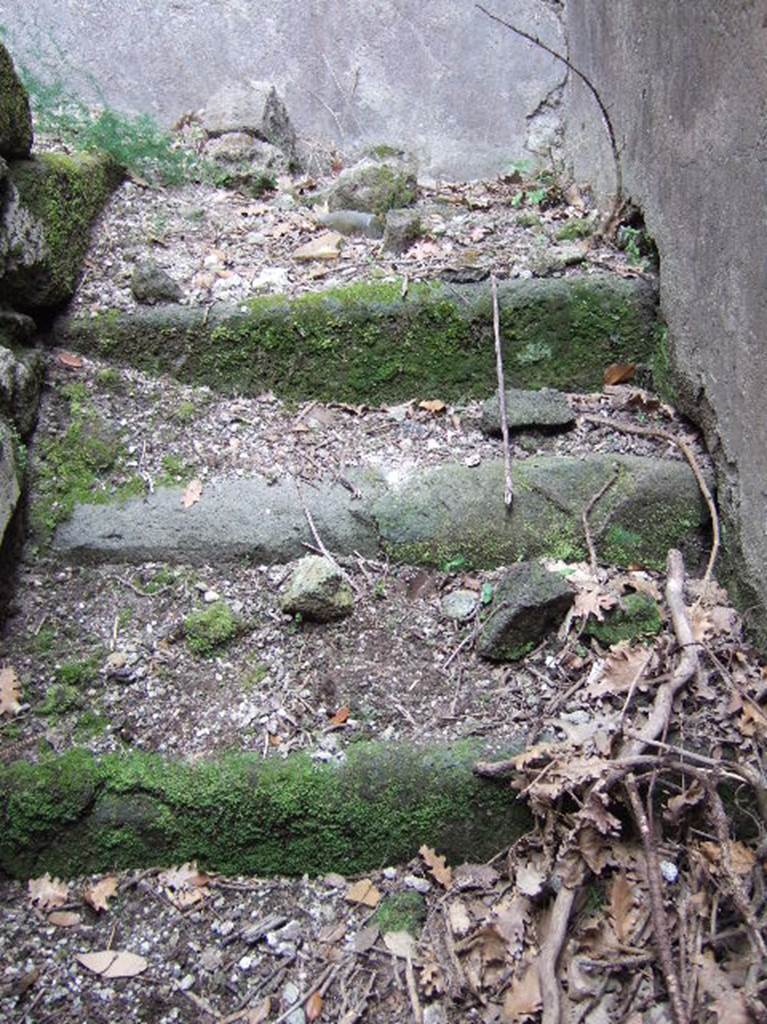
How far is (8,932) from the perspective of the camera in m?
2.09

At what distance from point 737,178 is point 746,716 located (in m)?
1.53

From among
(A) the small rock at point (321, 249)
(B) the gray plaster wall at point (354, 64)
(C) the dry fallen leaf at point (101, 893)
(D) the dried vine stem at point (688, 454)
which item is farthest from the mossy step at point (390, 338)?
(B) the gray plaster wall at point (354, 64)

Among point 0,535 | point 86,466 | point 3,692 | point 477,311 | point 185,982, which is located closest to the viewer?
point 185,982

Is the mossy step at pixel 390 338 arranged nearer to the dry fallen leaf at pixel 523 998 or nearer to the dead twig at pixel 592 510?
the dead twig at pixel 592 510

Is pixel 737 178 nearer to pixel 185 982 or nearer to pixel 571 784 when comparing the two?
pixel 571 784

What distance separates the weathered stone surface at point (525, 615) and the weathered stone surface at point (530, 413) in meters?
0.72

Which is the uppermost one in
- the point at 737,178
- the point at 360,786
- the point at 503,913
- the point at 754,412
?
the point at 737,178

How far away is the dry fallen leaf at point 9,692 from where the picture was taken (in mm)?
2379

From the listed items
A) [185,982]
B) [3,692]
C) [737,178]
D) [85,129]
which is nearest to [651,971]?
[185,982]

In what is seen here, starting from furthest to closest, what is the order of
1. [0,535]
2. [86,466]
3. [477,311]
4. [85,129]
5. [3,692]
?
[85,129] < [477,311] < [86,466] < [0,535] < [3,692]

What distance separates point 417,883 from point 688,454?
160 centimetres

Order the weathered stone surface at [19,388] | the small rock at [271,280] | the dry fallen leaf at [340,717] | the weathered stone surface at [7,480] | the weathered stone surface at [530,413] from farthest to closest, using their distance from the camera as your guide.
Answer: the small rock at [271,280] → the weathered stone surface at [530,413] → the weathered stone surface at [19,388] → the weathered stone surface at [7,480] → the dry fallen leaf at [340,717]

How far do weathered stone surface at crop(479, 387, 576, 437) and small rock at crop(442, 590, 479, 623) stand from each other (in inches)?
27.7

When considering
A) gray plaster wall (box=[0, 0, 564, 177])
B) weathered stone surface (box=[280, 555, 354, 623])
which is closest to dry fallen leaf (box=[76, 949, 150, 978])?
weathered stone surface (box=[280, 555, 354, 623])
